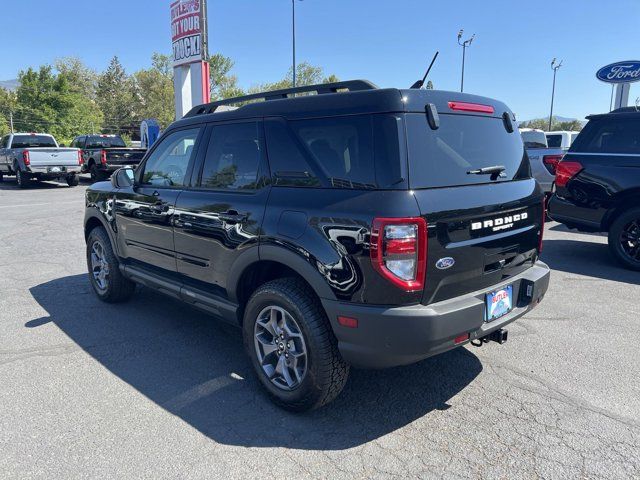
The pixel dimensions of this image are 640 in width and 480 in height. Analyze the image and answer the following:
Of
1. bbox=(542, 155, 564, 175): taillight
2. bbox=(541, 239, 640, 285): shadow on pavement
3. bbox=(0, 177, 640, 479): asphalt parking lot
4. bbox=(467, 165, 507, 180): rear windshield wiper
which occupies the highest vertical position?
bbox=(542, 155, 564, 175): taillight

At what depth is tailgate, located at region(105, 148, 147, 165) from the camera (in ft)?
58.4

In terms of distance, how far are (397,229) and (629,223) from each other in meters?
5.29

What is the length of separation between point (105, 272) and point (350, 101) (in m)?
3.54

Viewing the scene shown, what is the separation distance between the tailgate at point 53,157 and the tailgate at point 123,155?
121cm

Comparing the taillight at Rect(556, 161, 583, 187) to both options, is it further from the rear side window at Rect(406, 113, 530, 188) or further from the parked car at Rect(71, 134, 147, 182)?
the parked car at Rect(71, 134, 147, 182)

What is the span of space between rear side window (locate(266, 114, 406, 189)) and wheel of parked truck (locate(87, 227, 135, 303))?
2.62 metres

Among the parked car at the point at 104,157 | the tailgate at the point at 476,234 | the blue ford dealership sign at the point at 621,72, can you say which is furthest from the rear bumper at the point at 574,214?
the blue ford dealership sign at the point at 621,72

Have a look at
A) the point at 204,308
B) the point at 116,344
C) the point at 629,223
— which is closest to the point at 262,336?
the point at 204,308

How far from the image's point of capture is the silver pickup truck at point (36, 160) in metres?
16.9

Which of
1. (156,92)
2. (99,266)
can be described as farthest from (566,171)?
(156,92)

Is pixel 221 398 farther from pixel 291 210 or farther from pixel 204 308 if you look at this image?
pixel 291 210

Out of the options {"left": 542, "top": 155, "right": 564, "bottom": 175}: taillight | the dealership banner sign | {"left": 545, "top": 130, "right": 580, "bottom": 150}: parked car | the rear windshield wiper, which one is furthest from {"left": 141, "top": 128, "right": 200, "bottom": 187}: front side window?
{"left": 545, "top": 130, "right": 580, "bottom": 150}: parked car

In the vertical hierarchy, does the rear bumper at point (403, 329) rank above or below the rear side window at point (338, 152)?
below

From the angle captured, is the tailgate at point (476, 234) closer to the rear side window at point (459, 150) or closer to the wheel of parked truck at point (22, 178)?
the rear side window at point (459, 150)
